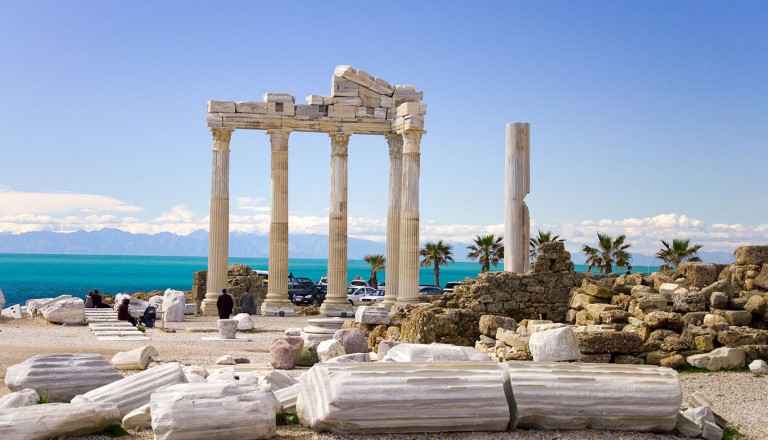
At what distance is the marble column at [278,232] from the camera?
35844 millimetres

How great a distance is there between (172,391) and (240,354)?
11.2 metres

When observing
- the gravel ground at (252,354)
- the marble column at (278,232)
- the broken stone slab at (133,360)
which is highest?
the marble column at (278,232)

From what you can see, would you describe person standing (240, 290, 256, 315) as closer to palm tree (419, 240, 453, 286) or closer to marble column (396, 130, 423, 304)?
marble column (396, 130, 423, 304)

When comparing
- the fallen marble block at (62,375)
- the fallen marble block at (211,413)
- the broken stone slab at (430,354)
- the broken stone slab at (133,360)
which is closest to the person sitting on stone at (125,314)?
the broken stone slab at (133,360)

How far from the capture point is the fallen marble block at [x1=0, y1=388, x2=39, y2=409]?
10.9 meters

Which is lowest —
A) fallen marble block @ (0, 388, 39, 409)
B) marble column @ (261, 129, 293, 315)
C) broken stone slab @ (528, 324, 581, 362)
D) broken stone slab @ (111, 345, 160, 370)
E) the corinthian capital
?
broken stone slab @ (111, 345, 160, 370)

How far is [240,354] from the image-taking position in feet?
69.9

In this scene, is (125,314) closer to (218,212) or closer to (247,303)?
(247,303)

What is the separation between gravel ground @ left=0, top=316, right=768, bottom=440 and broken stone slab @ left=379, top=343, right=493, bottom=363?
2306 mm

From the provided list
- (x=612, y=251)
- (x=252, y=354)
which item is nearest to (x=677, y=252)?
(x=612, y=251)

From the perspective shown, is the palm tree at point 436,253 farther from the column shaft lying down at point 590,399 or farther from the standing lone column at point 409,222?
the column shaft lying down at point 590,399

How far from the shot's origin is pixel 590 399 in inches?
430

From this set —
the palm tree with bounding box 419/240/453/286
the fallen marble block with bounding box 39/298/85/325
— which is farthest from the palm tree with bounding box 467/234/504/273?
the fallen marble block with bounding box 39/298/85/325

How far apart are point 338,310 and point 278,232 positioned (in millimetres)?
3738
